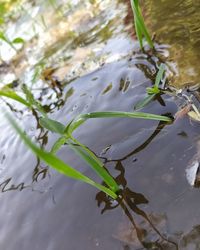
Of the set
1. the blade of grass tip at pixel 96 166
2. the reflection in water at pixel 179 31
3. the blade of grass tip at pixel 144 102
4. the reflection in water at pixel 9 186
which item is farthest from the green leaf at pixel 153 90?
the reflection in water at pixel 9 186

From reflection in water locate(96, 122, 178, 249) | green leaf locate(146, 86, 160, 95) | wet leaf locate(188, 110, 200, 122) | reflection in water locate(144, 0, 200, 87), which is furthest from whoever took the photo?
reflection in water locate(144, 0, 200, 87)

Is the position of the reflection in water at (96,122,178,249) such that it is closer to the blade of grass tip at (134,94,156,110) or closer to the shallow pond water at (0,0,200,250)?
the shallow pond water at (0,0,200,250)

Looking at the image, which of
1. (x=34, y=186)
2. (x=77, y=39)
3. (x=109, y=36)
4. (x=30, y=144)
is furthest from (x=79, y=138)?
(x=77, y=39)

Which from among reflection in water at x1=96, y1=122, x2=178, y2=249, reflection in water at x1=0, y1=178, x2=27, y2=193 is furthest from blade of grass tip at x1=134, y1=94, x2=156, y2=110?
reflection in water at x1=0, y1=178, x2=27, y2=193

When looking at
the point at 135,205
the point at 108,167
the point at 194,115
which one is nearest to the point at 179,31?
the point at 194,115

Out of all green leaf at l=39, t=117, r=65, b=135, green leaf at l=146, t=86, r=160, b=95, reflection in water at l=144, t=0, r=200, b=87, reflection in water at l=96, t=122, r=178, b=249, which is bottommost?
reflection in water at l=144, t=0, r=200, b=87

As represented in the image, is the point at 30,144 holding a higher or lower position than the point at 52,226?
higher

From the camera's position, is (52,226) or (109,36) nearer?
(52,226)

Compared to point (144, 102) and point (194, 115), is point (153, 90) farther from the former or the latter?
point (194, 115)

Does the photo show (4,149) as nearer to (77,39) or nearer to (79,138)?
(79,138)
